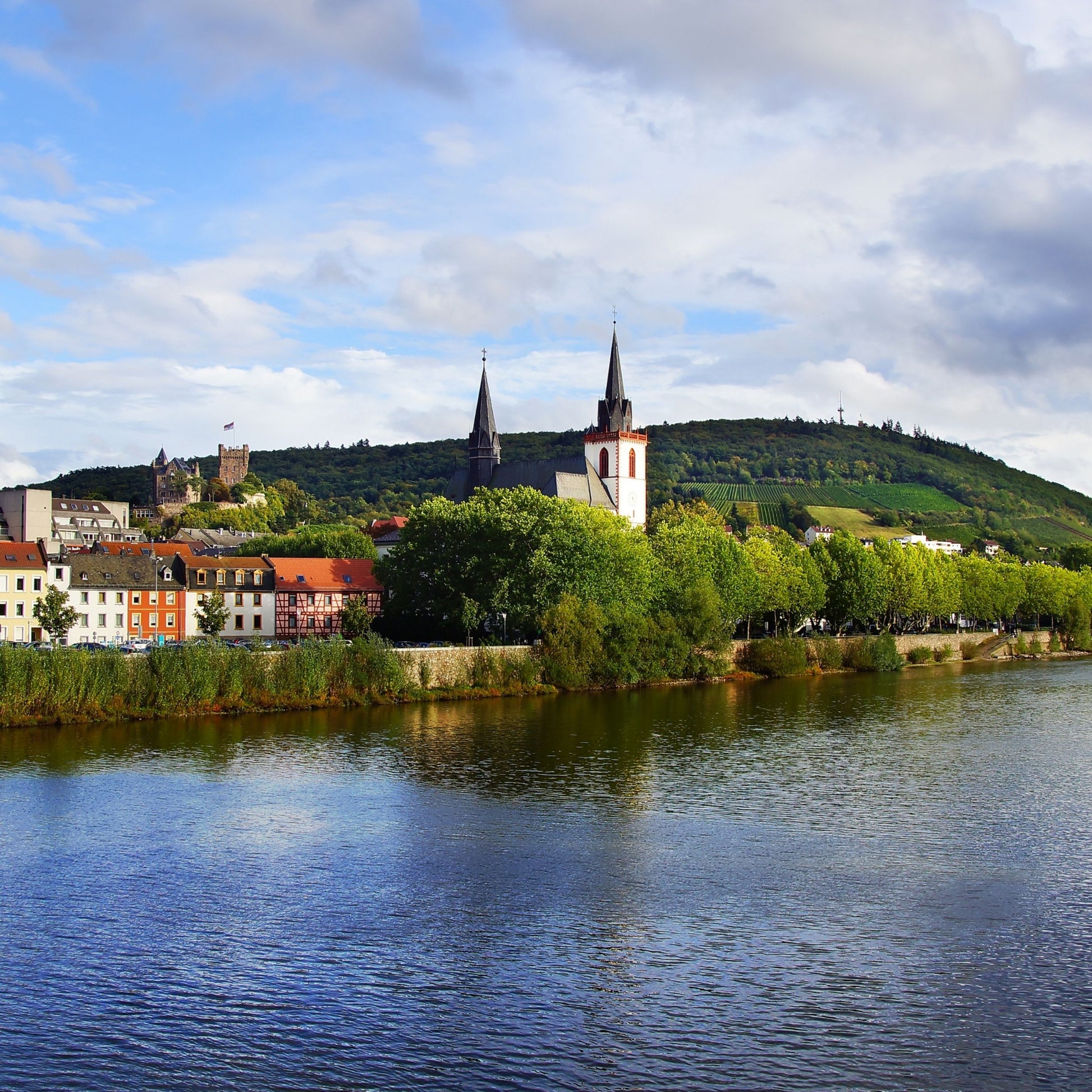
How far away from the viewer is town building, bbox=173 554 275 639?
285 feet

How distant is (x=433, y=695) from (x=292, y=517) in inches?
5653

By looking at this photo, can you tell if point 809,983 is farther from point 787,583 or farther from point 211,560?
point 211,560

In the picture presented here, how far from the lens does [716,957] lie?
21766 mm

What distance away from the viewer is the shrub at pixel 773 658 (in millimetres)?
79312

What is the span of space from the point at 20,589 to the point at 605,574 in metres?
39.2

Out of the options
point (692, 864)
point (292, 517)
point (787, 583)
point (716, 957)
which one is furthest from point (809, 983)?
point (292, 517)

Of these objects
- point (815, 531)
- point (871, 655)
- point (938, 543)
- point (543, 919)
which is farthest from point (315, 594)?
point (938, 543)

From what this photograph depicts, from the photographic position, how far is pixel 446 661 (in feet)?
209

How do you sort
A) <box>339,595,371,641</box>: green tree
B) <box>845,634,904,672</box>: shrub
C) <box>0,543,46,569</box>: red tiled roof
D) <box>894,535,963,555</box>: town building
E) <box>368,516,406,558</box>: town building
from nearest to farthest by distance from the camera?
Result: <box>339,595,371,641</box>: green tree
<box>0,543,46,569</box>: red tiled roof
<box>845,634,904,672</box>: shrub
<box>368,516,406,558</box>: town building
<box>894,535,963,555</box>: town building

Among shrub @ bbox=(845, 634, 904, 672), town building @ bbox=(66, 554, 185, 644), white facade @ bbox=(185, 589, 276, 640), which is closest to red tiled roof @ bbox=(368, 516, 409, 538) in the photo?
white facade @ bbox=(185, 589, 276, 640)

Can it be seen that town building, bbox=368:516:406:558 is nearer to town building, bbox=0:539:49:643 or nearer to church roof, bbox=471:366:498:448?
church roof, bbox=471:366:498:448

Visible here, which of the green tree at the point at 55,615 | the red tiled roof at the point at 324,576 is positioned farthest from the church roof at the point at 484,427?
the green tree at the point at 55,615

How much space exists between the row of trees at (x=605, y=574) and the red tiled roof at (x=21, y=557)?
22969 mm

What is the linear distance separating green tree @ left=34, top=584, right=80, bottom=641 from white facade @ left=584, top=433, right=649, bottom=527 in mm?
57997
